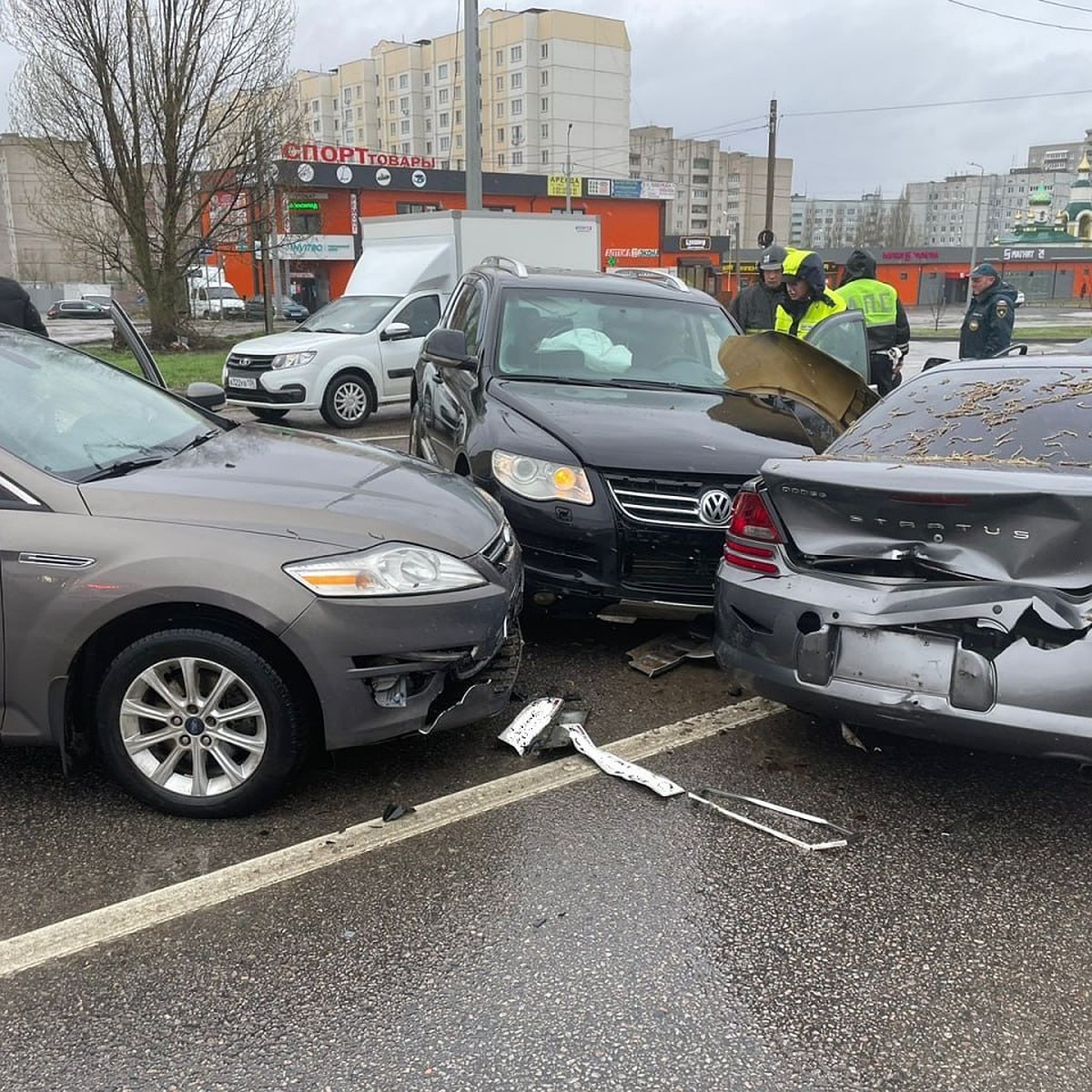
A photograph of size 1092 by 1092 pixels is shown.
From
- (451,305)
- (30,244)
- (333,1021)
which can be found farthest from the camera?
(30,244)

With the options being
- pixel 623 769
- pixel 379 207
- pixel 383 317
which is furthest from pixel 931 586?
pixel 379 207

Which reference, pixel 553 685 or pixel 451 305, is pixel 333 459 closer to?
pixel 553 685

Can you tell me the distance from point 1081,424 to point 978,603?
1111 millimetres

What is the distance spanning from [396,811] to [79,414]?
1.91 metres

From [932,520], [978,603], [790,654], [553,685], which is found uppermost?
[932,520]

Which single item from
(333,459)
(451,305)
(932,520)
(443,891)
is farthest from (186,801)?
(451,305)

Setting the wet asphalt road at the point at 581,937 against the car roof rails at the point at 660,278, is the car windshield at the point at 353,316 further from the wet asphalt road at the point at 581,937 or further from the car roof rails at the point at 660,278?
the wet asphalt road at the point at 581,937

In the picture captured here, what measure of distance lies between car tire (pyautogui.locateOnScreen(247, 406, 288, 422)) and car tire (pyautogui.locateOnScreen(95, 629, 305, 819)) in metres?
8.92

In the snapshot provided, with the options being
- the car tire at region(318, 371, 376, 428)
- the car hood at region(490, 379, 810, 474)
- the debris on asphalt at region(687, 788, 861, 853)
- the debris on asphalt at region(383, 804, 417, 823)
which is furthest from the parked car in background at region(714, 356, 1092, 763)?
the car tire at region(318, 371, 376, 428)

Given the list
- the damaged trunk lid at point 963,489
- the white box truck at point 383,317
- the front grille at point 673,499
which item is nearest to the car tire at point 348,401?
the white box truck at point 383,317

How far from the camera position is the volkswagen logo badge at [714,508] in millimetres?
4449

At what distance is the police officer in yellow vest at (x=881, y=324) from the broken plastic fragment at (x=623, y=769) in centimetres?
550

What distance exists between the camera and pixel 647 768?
362cm

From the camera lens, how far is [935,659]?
118 inches
